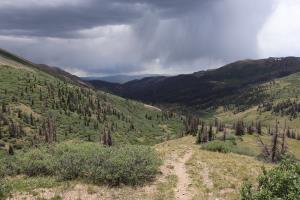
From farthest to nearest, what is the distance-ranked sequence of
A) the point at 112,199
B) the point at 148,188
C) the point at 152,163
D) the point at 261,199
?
the point at 152,163, the point at 148,188, the point at 112,199, the point at 261,199

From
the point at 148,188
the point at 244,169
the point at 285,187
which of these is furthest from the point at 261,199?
the point at 244,169

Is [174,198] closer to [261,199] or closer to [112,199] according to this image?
[112,199]

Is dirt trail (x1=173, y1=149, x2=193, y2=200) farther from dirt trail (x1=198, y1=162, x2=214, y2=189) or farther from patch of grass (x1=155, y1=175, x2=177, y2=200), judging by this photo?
dirt trail (x1=198, y1=162, x2=214, y2=189)

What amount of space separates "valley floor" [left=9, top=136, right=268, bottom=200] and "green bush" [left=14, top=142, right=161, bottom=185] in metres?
1.07

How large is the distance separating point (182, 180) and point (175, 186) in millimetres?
2027

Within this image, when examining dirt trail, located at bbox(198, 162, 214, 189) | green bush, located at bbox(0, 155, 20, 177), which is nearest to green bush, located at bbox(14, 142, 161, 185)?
green bush, located at bbox(0, 155, 20, 177)

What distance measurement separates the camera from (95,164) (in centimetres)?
3619

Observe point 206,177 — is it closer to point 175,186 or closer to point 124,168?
point 175,186

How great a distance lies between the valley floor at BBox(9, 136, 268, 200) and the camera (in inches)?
1261

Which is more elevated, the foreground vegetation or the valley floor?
the foreground vegetation

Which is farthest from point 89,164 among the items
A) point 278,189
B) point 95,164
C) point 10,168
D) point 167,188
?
point 278,189

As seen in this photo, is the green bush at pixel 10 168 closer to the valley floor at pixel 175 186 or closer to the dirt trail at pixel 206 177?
the valley floor at pixel 175 186

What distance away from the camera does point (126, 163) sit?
117 ft

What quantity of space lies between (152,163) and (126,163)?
10.9 feet
